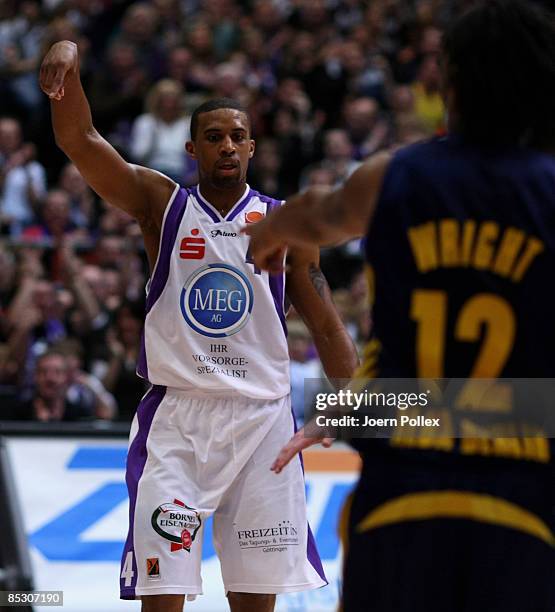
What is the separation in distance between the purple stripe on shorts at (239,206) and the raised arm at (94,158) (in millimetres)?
294

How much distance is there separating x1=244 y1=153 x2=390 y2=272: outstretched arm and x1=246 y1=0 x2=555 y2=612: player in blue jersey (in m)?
0.05

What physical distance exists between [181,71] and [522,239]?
1079 cm

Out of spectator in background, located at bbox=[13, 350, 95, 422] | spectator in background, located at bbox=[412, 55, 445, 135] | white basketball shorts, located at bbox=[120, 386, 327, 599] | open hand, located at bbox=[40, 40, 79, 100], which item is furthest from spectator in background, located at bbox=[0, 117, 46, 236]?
white basketball shorts, located at bbox=[120, 386, 327, 599]

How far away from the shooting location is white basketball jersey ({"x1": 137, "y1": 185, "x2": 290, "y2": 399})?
4879 mm

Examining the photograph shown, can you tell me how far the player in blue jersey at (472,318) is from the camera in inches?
111

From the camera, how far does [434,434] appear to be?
2904 millimetres

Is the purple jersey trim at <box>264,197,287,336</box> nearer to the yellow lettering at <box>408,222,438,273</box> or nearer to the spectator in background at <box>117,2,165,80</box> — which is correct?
the yellow lettering at <box>408,222,438,273</box>

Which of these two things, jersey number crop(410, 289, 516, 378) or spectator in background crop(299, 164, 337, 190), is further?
spectator in background crop(299, 164, 337, 190)

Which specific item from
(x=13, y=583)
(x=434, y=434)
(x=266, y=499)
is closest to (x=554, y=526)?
(x=434, y=434)

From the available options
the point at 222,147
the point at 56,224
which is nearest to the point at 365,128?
the point at 56,224

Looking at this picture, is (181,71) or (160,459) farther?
(181,71)

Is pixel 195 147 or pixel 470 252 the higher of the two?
pixel 195 147

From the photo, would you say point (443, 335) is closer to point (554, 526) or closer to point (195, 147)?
point (554, 526)

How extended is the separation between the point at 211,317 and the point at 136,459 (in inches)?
26.6
